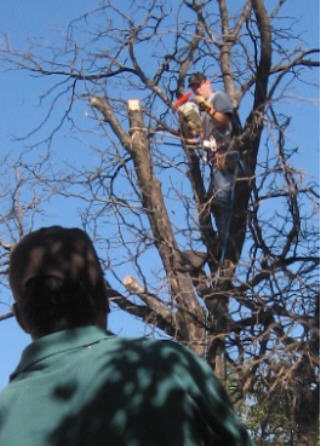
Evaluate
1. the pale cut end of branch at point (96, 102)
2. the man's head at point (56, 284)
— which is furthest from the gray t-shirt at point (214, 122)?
the man's head at point (56, 284)

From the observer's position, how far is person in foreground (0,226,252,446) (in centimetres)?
143

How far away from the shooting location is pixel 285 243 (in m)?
6.27

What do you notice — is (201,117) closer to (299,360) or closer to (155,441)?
(299,360)

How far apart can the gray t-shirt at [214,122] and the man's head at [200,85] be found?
0.62 ft

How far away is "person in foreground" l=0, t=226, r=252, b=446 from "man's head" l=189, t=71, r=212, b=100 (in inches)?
192

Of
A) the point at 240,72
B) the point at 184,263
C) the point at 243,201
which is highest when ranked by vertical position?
the point at 240,72

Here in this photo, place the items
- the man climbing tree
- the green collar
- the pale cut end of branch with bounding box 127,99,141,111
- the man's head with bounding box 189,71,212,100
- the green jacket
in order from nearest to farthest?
1. the green jacket
2. the green collar
3. the man climbing tree
4. the man's head with bounding box 189,71,212,100
5. the pale cut end of branch with bounding box 127,99,141,111

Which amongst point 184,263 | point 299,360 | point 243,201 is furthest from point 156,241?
point 299,360

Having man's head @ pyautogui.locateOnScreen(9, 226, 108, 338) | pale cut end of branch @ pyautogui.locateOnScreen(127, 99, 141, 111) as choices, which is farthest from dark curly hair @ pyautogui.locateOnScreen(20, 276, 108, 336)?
pale cut end of branch @ pyautogui.locateOnScreen(127, 99, 141, 111)

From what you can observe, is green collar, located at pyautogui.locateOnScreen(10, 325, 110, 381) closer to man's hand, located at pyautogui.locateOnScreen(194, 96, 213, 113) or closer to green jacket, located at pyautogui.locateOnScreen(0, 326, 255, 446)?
green jacket, located at pyautogui.locateOnScreen(0, 326, 255, 446)

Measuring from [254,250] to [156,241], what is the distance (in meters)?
0.73

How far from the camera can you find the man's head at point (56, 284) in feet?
5.16

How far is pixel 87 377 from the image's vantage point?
4.87ft

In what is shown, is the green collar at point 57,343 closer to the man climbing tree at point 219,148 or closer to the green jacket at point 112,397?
the green jacket at point 112,397
